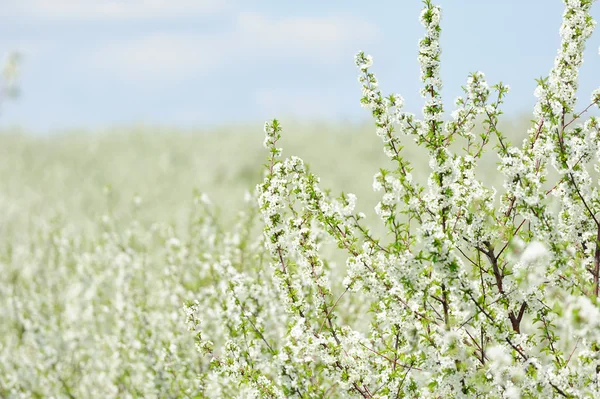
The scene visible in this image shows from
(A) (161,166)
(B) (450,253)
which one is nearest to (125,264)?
(B) (450,253)

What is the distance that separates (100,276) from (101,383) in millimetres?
2796

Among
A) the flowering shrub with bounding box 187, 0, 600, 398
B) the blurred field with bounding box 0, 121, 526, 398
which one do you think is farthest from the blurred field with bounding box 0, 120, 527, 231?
the flowering shrub with bounding box 187, 0, 600, 398

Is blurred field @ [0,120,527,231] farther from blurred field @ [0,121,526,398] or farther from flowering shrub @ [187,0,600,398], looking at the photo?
flowering shrub @ [187,0,600,398]

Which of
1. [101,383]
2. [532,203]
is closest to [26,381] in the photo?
[101,383]

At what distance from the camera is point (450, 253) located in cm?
337

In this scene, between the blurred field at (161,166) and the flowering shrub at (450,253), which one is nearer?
the flowering shrub at (450,253)

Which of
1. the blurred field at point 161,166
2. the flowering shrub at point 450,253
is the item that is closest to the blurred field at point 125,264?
the blurred field at point 161,166

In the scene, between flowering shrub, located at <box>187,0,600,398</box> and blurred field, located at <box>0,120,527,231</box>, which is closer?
flowering shrub, located at <box>187,0,600,398</box>

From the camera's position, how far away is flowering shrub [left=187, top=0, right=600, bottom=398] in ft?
11.5

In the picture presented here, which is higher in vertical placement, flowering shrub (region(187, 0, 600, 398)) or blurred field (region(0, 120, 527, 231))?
blurred field (region(0, 120, 527, 231))

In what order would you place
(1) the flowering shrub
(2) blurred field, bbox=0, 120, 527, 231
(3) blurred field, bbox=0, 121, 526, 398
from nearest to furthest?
(1) the flowering shrub, (3) blurred field, bbox=0, 121, 526, 398, (2) blurred field, bbox=0, 120, 527, 231

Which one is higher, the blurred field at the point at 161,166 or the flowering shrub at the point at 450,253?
the blurred field at the point at 161,166

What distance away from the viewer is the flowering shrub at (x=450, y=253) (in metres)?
3.50

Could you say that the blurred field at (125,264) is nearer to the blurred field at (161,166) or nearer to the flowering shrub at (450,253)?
the blurred field at (161,166)
